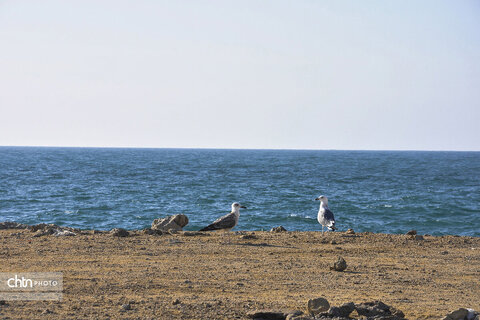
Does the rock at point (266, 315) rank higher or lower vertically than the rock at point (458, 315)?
lower

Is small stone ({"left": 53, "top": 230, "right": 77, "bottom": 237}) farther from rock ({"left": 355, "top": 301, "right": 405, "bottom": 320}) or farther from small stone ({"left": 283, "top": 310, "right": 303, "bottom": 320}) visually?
rock ({"left": 355, "top": 301, "right": 405, "bottom": 320})

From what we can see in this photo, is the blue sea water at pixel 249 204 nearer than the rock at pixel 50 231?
No

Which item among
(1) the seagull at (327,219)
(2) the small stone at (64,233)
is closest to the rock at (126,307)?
(2) the small stone at (64,233)

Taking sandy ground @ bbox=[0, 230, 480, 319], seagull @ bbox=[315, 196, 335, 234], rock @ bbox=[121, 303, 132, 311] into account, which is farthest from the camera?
seagull @ bbox=[315, 196, 335, 234]

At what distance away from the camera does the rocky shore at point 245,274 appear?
22.8ft

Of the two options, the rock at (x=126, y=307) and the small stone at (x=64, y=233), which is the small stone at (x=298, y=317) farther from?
the small stone at (x=64, y=233)

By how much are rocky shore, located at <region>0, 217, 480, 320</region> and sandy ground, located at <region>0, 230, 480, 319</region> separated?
0.02m

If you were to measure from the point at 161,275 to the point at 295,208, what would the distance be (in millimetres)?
20129

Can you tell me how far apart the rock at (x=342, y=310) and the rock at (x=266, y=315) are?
0.57 meters

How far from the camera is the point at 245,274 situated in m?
9.13

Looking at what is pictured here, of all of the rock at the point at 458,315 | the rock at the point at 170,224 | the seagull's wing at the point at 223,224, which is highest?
the rock at the point at 458,315

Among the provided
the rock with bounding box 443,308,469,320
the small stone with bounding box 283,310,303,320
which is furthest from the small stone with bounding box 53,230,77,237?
the rock with bounding box 443,308,469,320

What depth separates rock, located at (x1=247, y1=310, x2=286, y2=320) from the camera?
6703 millimetres

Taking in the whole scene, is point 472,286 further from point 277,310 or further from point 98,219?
point 98,219
